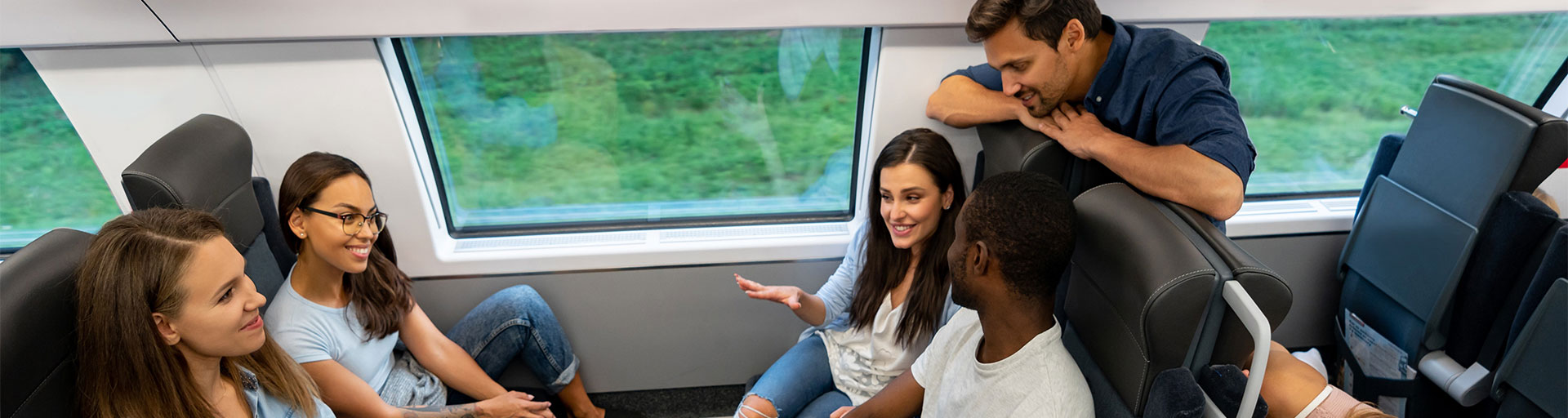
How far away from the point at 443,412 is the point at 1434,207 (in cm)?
271

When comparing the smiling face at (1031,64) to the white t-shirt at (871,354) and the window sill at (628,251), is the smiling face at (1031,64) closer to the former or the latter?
the white t-shirt at (871,354)

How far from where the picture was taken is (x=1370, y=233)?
2.54m

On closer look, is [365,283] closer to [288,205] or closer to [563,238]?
[288,205]

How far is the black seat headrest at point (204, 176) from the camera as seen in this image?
178 cm

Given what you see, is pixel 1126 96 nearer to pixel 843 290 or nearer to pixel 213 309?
pixel 843 290

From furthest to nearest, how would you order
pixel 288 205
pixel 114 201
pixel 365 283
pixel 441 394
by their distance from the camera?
pixel 114 201 → pixel 441 394 → pixel 365 283 → pixel 288 205

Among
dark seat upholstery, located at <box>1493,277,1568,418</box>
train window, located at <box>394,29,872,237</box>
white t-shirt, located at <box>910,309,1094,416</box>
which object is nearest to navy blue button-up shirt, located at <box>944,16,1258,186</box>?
white t-shirt, located at <box>910,309,1094,416</box>

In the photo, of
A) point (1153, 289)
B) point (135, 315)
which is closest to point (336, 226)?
point (135, 315)

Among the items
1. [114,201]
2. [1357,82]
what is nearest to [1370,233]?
[1357,82]

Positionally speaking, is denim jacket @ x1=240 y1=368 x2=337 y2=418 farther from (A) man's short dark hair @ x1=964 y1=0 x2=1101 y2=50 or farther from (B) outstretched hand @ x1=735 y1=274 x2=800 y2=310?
(A) man's short dark hair @ x1=964 y1=0 x2=1101 y2=50

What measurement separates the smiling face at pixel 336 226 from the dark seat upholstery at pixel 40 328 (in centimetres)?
53

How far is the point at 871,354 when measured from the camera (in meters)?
2.34

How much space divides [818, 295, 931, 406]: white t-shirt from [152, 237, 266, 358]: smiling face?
Result: 142 centimetres

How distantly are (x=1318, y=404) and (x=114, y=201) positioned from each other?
3314 millimetres
